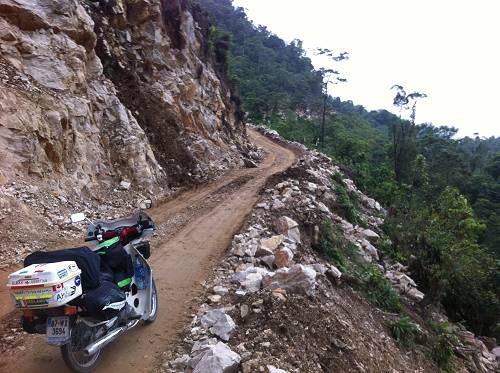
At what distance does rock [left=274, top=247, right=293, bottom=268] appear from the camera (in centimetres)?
698

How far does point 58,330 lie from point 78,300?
10.9 inches

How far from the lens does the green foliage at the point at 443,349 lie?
7.58m

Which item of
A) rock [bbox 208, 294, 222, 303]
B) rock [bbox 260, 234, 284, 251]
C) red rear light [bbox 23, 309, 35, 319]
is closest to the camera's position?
red rear light [bbox 23, 309, 35, 319]

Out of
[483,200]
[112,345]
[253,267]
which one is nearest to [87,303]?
[112,345]

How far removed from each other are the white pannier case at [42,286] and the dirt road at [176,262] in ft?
3.62

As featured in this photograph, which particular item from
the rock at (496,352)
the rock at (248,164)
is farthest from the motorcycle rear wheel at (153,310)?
the rock at (248,164)

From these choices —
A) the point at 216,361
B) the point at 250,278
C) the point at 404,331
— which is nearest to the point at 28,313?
the point at 216,361

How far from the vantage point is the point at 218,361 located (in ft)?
12.4

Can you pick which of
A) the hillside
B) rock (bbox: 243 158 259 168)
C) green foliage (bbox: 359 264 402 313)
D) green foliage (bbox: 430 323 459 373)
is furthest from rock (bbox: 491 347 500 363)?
rock (bbox: 243 158 259 168)

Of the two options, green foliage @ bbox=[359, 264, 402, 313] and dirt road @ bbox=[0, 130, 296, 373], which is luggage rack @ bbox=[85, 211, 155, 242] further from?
green foliage @ bbox=[359, 264, 402, 313]

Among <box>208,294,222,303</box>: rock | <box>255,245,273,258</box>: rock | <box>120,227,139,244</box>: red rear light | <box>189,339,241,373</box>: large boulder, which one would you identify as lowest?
<box>208,294,222,303</box>: rock

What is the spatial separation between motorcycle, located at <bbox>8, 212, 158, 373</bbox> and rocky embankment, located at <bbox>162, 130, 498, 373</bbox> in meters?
0.74

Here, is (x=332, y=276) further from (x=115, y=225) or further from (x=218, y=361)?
(x=115, y=225)

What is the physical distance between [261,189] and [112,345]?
912cm
